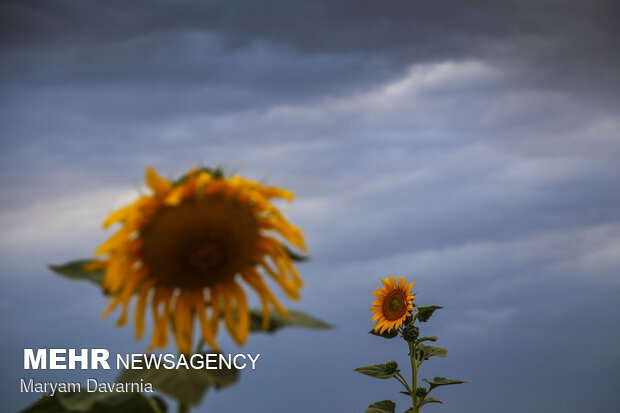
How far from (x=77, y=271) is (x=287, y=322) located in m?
0.71

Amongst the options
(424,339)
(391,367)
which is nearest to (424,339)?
(424,339)

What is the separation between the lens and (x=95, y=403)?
70.2 inches

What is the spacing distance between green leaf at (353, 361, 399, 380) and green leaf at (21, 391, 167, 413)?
309 cm

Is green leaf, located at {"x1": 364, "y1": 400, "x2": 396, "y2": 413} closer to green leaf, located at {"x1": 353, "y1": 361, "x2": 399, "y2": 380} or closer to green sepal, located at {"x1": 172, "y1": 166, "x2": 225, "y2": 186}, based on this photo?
green leaf, located at {"x1": 353, "y1": 361, "x2": 399, "y2": 380}

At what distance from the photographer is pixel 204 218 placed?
180cm

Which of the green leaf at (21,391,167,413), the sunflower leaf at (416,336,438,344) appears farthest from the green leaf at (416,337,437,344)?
the green leaf at (21,391,167,413)

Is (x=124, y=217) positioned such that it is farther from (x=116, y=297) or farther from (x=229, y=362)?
(x=229, y=362)

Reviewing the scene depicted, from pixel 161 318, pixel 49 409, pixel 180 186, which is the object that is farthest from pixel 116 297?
pixel 49 409

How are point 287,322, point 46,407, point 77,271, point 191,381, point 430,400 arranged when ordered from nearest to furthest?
point 191,381 → point 287,322 → point 77,271 → point 46,407 → point 430,400

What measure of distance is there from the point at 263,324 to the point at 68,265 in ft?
2.20

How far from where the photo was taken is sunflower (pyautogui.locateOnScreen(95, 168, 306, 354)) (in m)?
1.75

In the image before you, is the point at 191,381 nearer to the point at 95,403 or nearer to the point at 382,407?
the point at 95,403

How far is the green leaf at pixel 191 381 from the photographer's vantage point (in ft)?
5.02

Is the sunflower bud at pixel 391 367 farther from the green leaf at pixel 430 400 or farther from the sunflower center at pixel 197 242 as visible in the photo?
the sunflower center at pixel 197 242
